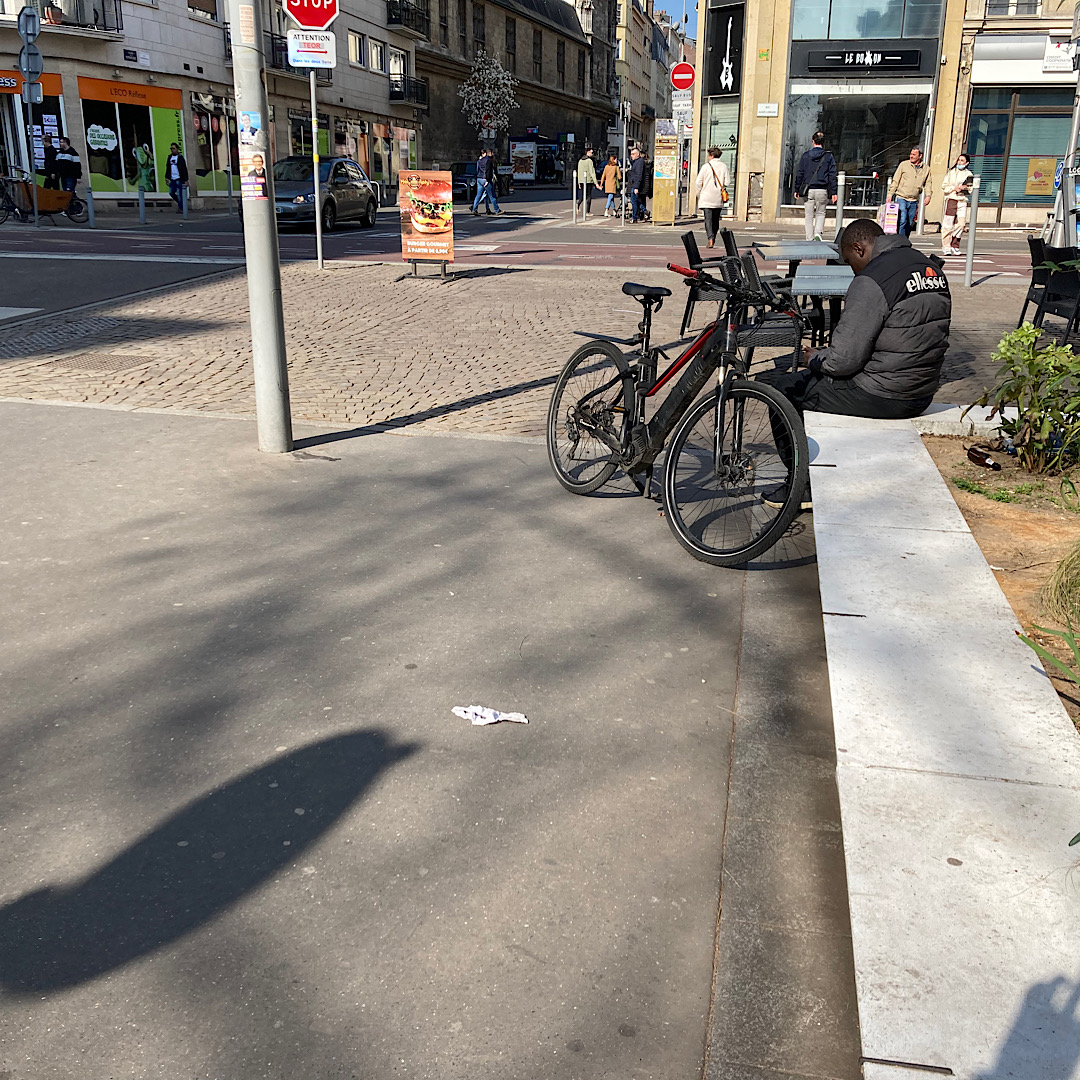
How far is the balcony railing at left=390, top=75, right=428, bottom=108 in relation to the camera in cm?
5497

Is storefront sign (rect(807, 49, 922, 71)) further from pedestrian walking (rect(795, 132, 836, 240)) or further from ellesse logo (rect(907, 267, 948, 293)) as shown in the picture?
ellesse logo (rect(907, 267, 948, 293))

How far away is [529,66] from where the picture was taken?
7525 cm

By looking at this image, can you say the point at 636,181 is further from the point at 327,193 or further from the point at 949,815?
the point at 949,815

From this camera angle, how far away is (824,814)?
3055mm

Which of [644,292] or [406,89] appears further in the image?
[406,89]

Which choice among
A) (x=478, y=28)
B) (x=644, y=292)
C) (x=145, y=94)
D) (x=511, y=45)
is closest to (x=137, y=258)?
(x=644, y=292)

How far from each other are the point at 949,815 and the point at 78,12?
37511mm

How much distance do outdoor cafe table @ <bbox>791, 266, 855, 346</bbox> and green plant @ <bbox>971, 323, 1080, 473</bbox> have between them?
288cm

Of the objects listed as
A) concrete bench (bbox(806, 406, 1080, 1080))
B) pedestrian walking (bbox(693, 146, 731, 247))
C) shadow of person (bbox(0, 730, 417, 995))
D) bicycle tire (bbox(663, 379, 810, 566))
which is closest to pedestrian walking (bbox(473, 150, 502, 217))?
pedestrian walking (bbox(693, 146, 731, 247))

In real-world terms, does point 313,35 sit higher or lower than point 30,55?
lower

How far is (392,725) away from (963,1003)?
74.2 inches

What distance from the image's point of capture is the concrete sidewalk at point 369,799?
2283mm

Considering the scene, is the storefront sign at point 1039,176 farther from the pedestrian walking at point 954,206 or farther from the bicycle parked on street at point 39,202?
the bicycle parked on street at point 39,202

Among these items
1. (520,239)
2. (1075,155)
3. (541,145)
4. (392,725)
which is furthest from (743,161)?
(541,145)
